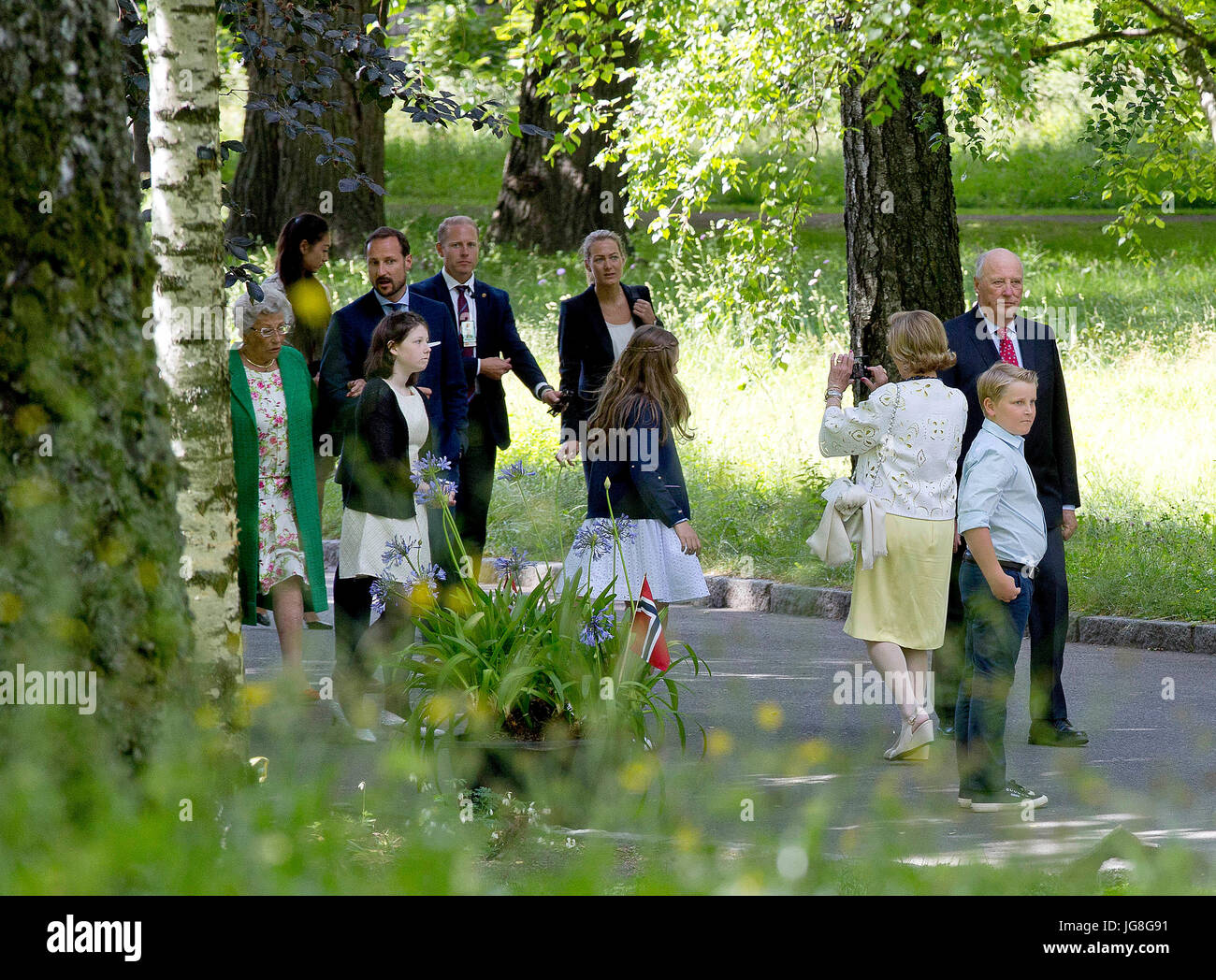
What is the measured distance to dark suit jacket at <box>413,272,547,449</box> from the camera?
9.34 metres

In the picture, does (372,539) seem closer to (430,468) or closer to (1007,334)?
(430,468)

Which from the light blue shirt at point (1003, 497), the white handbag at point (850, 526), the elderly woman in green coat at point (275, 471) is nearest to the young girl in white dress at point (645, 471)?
the white handbag at point (850, 526)

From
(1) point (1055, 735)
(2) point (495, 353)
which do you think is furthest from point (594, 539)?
(2) point (495, 353)

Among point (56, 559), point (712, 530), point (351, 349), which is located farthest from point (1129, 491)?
point (56, 559)

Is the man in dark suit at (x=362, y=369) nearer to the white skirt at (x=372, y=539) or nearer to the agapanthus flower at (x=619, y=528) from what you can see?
the white skirt at (x=372, y=539)

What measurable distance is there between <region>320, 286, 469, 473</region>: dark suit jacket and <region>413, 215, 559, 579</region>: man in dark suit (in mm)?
352

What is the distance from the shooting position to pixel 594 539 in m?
6.33

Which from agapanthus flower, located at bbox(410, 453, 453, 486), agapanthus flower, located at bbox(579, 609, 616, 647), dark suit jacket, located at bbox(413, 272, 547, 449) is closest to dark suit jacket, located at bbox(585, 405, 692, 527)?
agapanthus flower, located at bbox(410, 453, 453, 486)

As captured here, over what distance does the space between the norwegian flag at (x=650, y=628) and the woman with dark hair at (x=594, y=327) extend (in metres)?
1.82

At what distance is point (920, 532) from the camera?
7.24 metres

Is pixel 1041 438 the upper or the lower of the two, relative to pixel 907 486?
upper

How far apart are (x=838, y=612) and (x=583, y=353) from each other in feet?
10.4

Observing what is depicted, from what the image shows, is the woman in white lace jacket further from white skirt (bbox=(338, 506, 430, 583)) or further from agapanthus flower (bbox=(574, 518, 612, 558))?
white skirt (bbox=(338, 506, 430, 583))

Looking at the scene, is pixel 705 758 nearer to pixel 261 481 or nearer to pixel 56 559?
pixel 261 481
